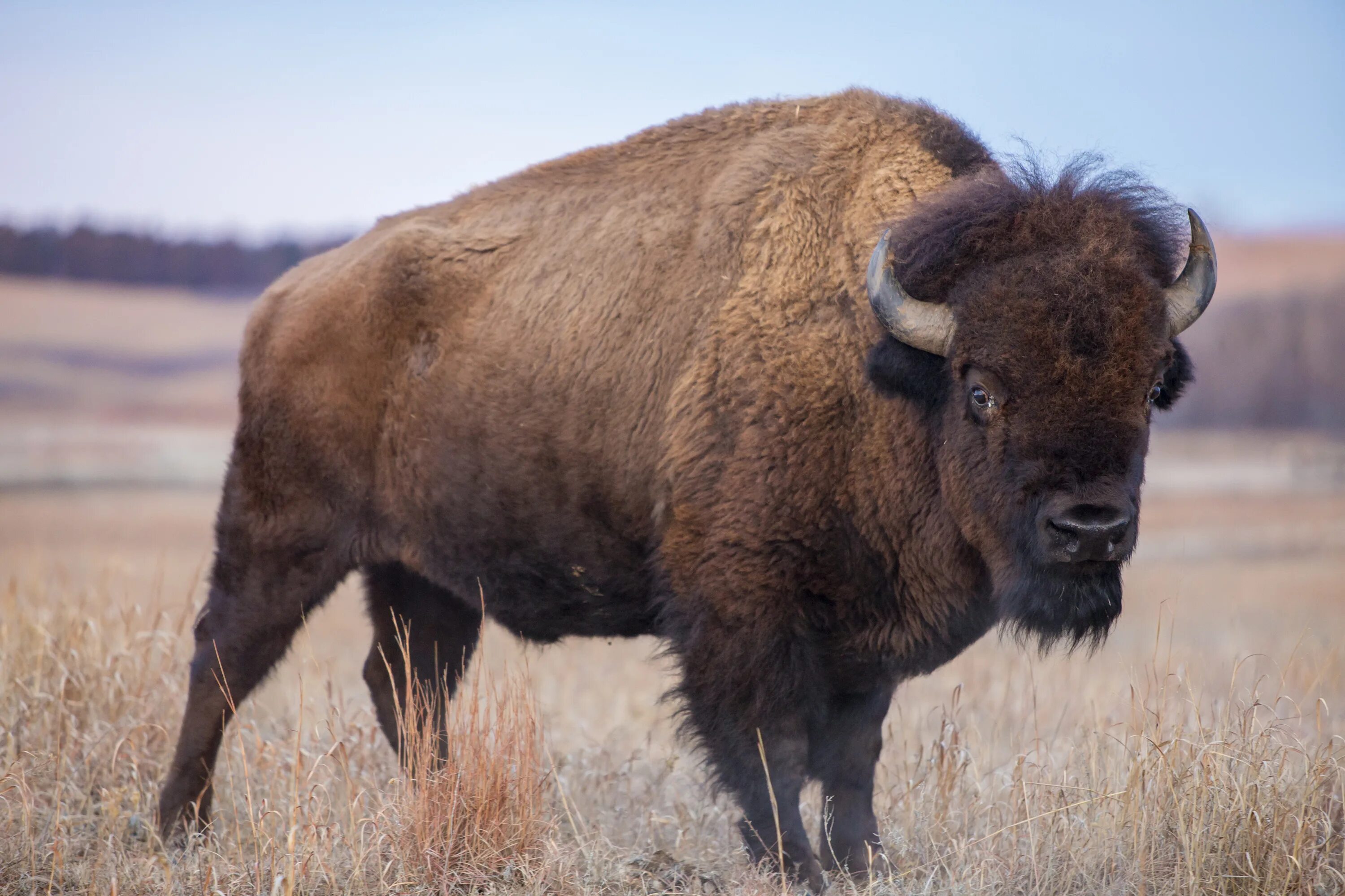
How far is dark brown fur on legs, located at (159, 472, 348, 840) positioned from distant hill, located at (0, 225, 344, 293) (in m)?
10.1

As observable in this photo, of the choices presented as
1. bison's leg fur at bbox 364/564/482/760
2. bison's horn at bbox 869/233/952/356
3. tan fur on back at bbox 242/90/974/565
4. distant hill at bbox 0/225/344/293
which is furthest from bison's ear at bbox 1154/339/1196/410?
distant hill at bbox 0/225/344/293

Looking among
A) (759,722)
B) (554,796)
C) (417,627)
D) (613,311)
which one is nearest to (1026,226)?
(613,311)

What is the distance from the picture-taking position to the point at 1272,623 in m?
13.6

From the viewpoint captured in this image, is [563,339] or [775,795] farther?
[563,339]

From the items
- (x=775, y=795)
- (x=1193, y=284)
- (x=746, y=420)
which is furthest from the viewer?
(x=746, y=420)

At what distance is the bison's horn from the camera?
3.63m

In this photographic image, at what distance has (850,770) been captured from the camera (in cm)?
412

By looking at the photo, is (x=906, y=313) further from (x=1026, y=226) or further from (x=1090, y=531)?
(x=1090, y=531)

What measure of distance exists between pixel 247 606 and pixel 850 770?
2.81m

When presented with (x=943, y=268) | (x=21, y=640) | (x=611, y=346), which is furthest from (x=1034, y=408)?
(x=21, y=640)

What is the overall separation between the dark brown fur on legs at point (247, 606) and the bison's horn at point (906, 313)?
2.73 m

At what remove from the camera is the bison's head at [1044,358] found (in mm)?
3281

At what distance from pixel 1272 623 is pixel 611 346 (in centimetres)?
1236

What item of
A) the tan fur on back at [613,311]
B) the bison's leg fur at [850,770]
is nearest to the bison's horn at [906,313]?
the tan fur on back at [613,311]
